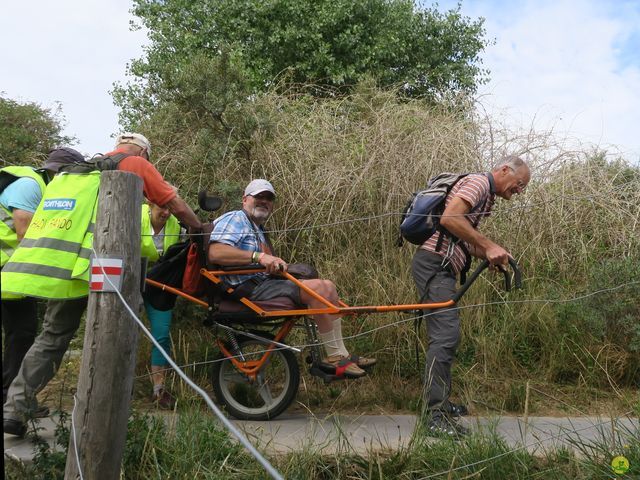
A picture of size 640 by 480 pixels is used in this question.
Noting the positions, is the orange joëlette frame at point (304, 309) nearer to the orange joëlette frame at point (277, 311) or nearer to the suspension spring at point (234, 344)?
the orange joëlette frame at point (277, 311)

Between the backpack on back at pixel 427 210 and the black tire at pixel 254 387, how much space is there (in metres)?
1.24

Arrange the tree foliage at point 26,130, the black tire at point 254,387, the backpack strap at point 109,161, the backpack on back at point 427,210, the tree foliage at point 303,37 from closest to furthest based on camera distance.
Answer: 1. the backpack strap at point 109,161
2. the backpack on back at point 427,210
3. the black tire at point 254,387
4. the tree foliage at point 26,130
5. the tree foliage at point 303,37

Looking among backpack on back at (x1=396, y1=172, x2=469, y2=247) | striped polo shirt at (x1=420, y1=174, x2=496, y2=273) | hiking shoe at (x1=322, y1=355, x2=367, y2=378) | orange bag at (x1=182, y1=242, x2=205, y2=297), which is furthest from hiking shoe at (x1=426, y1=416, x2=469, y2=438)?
orange bag at (x1=182, y1=242, x2=205, y2=297)

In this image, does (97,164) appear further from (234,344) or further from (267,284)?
(234,344)

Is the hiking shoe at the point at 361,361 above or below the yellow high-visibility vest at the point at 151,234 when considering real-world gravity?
below

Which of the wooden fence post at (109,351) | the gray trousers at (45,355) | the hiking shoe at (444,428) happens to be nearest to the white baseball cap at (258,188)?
the gray trousers at (45,355)

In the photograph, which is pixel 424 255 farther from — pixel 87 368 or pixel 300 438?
pixel 87 368

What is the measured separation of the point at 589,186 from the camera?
26.5 ft

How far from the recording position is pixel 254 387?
5.52m

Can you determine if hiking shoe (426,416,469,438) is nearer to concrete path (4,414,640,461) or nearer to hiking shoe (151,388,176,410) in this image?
concrete path (4,414,640,461)

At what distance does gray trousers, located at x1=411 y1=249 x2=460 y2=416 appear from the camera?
16.2 ft

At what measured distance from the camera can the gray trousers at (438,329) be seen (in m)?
4.93

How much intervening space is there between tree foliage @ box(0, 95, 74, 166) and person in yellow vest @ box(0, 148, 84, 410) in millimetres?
6093

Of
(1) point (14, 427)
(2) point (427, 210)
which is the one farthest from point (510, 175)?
(1) point (14, 427)
